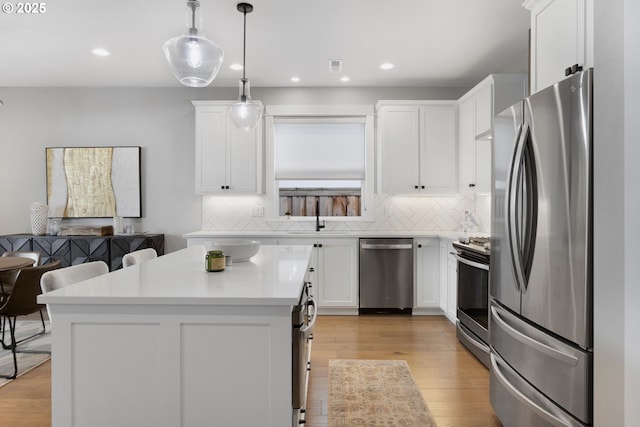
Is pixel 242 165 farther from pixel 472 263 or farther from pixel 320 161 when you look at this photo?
pixel 472 263

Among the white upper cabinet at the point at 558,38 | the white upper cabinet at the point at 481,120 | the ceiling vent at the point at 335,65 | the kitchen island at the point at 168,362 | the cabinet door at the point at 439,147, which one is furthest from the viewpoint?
the cabinet door at the point at 439,147

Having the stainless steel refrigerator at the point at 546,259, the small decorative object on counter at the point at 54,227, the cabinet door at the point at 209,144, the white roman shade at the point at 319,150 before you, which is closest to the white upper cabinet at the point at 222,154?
the cabinet door at the point at 209,144

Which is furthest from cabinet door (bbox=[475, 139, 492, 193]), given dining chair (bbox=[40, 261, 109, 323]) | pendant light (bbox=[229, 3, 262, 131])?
dining chair (bbox=[40, 261, 109, 323])

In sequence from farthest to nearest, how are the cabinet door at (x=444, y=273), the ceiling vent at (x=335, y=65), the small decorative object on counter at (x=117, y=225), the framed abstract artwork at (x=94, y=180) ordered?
the framed abstract artwork at (x=94, y=180), the small decorative object on counter at (x=117, y=225), the cabinet door at (x=444, y=273), the ceiling vent at (x=335, y=65)

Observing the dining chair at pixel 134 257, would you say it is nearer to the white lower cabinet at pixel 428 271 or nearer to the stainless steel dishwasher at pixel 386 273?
the stainless steel dishwasher at pixel 386 273

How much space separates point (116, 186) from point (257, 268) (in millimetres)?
3716

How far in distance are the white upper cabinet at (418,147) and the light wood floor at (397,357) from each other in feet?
5.25

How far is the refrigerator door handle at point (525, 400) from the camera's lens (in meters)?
1.54

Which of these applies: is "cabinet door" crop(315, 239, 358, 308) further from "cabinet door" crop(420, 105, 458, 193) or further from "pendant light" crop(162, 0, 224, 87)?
"pendant light" crop(162, 0, 224, 87)

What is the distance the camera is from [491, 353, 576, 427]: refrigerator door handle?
1541 millimetres

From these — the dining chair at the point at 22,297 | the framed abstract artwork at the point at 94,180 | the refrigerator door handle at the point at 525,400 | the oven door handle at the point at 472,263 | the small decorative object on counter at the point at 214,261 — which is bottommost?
the refrigerator door handle at the point at 525,400

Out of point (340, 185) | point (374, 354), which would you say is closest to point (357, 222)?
point (340, 185)

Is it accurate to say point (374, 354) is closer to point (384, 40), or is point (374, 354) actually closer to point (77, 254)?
point (384, 40)

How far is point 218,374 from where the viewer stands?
54.3 inches
